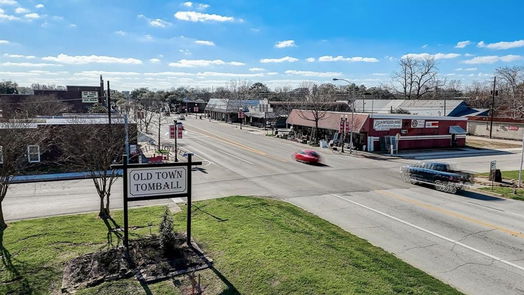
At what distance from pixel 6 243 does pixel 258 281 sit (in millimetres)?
9094

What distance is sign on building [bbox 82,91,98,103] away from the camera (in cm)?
7431

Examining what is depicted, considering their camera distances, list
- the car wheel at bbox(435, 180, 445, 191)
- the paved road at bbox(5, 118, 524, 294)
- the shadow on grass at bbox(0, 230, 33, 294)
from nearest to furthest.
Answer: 1. the shadow on grass at bbox(0, 230, 33, 294)
2. the paved road at bbox(5, 118, 524, 294)
3. the car wheel at bbox(435, 180, 445, 191)

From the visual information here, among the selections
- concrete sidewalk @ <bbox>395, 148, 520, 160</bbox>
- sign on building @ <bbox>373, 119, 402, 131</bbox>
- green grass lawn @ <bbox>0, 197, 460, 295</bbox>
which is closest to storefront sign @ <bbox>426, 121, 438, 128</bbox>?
concrete sidewalk @ <bbox>395, 148, 520, 160</bbox>

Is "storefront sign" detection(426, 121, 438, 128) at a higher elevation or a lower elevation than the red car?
higher

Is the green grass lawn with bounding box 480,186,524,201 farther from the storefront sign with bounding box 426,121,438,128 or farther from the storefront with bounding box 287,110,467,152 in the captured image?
the storefront sign with bounding box 426,121,438,128

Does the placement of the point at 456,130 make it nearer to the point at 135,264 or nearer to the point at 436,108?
the point at 436,108

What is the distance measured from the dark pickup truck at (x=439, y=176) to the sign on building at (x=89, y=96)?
68.0 metres

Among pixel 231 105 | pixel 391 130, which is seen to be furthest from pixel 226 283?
pixel 231 105

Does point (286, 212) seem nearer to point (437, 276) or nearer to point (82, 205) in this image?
point (437, 276)

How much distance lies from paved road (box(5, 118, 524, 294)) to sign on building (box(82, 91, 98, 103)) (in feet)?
Result: 170

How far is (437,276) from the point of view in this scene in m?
11.1

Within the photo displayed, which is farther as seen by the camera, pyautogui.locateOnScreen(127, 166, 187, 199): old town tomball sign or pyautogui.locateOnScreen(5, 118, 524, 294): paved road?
pyautogui.locateOnScreen(5, 118, 524, 294): paved road

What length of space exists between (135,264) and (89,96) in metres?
73.5

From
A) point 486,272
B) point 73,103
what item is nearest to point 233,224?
point 486,272
